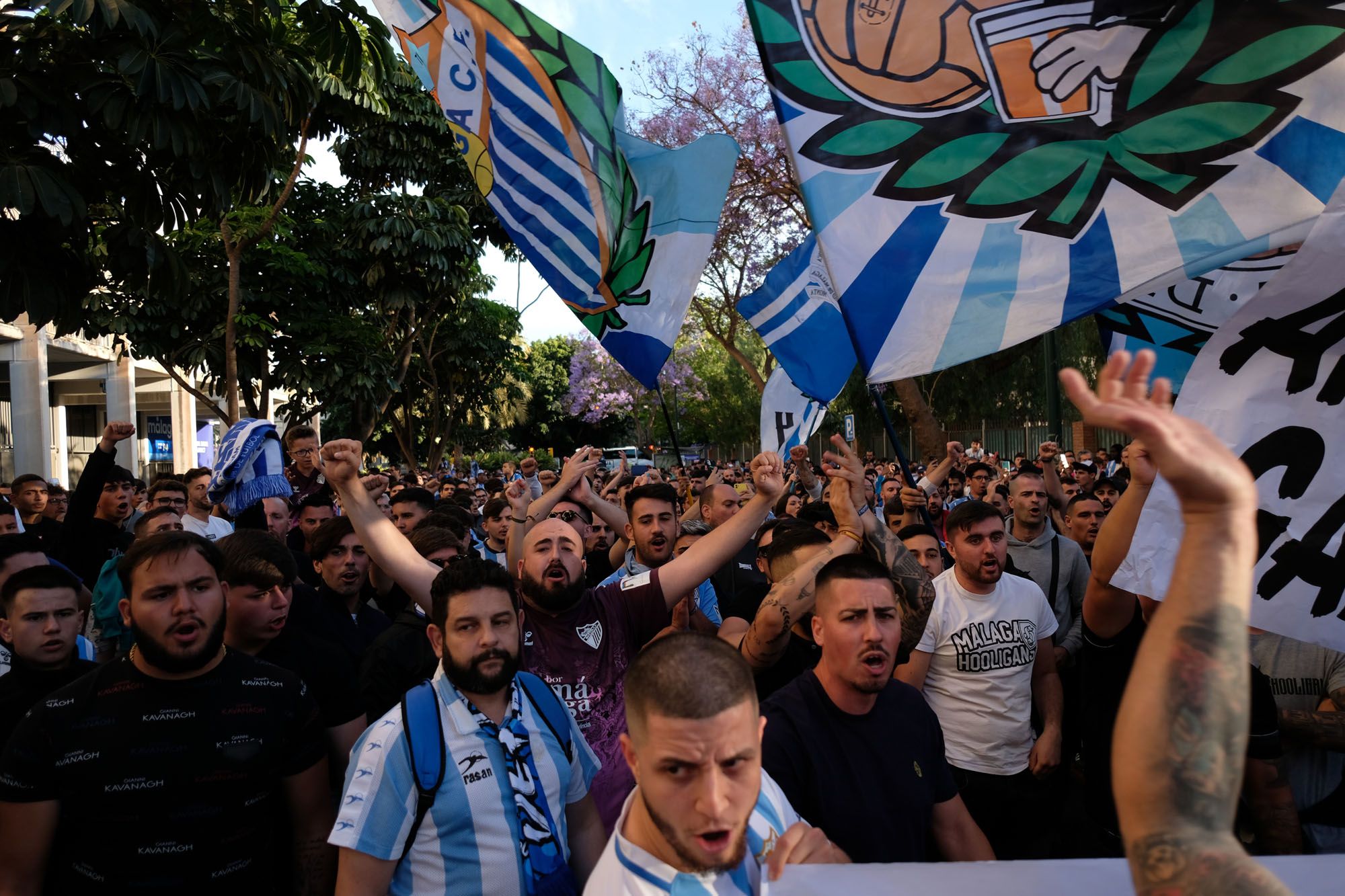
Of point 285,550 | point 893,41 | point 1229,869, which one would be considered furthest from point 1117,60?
point 285,550

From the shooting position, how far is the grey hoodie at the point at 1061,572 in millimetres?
5582

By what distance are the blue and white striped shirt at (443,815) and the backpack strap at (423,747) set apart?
0.02 metres

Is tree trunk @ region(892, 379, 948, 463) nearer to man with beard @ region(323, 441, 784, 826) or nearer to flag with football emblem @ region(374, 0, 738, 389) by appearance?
flag with football emblem @ region(374, 0, 738, 389)

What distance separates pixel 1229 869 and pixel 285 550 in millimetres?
3463

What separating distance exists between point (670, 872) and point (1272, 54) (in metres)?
3.16

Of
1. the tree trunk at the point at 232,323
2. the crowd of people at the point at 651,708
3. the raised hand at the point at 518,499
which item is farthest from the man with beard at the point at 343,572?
the tree trunk at the point at 232,323

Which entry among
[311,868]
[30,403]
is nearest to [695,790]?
[311,868]

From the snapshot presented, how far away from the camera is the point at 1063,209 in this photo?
3646 millimetres

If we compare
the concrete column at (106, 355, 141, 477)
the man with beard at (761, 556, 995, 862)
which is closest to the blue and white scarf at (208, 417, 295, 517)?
the man with beard at (761, 556, 995, 862)

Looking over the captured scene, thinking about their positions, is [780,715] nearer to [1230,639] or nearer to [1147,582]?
[1147,582]

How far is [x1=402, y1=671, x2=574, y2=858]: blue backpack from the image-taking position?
8.84 ft

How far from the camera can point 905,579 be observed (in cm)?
414

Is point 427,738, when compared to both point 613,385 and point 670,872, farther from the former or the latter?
point 613,385

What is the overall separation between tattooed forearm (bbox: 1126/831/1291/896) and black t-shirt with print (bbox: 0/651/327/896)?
99.8 inches
